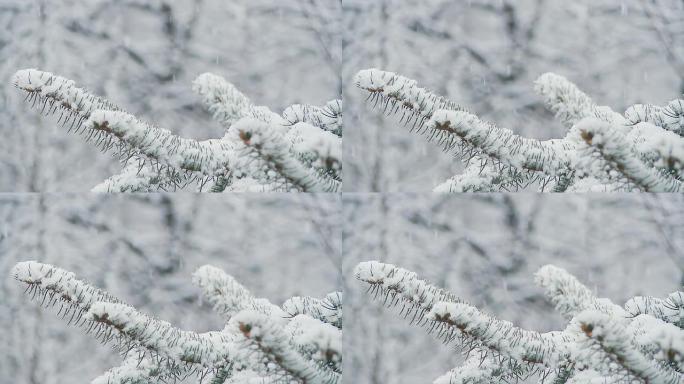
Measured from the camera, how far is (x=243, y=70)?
142 cm

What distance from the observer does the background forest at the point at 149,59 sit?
1402 mm

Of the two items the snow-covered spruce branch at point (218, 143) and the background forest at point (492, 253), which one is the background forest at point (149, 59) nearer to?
the snow-covered spruce branch at point (218, 143)

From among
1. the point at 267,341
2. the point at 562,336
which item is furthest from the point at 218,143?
the point at 562,336

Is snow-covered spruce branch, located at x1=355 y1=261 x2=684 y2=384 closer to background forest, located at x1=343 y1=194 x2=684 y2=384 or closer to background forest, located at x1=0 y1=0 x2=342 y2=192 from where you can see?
background forest, located at x1=343 y1=194 x2=684 y2=384

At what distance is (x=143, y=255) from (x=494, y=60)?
2.71 ft

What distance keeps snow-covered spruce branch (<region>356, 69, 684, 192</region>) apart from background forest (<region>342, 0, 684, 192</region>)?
5 centimetres

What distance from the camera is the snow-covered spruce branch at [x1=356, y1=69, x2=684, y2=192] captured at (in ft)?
3.12

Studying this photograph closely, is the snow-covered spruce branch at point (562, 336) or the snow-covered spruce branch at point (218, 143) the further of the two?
the snow-covered spruce branch at point (218, 143)

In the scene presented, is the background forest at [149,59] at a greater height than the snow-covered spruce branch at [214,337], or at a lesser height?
greater

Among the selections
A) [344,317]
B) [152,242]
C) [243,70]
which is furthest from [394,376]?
[243,70]

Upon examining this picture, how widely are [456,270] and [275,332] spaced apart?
54 cm

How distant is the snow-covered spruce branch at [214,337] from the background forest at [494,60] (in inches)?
13.0

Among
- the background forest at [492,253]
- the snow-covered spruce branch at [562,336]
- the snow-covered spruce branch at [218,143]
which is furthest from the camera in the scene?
the background forest at [492,253]

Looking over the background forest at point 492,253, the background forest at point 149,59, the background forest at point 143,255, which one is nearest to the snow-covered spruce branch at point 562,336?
the background forest at point 492,253
